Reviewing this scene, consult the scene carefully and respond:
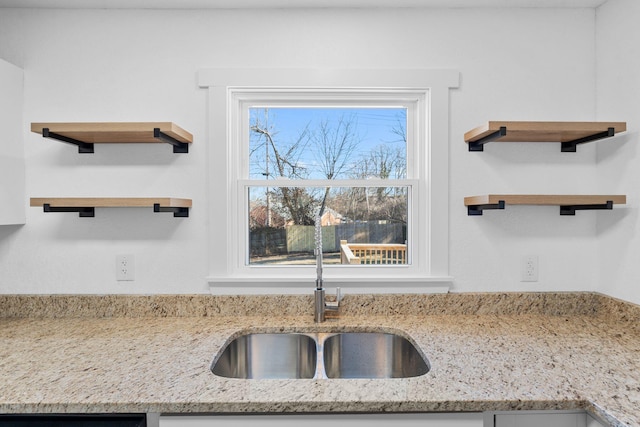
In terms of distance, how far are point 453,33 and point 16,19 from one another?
1967 millimetres

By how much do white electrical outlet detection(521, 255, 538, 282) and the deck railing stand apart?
1.73ft

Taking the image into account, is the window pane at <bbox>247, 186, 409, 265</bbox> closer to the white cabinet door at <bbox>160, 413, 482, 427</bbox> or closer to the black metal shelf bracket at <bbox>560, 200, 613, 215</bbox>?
the black metal shelf bracket at <bbox>560, 200, 613, 215</bbox>

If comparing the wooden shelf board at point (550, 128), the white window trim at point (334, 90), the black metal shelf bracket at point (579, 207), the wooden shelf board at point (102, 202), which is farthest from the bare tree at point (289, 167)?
the black metal shelf bracket at point (579, 207)

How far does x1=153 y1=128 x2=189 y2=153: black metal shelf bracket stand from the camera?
5.08 feet

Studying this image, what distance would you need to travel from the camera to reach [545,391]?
107cm

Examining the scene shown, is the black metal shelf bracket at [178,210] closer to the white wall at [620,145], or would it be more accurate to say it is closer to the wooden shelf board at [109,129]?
the wooden shelf board at [109,129]

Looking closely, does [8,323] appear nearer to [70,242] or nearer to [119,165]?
[70,242]

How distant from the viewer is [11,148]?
1.75 meters

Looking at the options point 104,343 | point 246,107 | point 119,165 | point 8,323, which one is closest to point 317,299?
point 104,343

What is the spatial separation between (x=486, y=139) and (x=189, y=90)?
1323 mm

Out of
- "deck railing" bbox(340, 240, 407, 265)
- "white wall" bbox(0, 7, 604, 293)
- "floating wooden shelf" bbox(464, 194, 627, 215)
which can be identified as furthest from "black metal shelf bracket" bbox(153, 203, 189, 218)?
"floating wooden shelf" bbox(464, 194, 627, 215)

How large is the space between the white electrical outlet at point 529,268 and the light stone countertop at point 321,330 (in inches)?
3.4

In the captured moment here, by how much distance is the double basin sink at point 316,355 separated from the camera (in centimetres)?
163

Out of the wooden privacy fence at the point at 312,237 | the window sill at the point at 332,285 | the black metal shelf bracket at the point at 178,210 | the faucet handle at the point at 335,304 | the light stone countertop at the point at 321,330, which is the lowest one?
the light stone countertop at the point at 321,330
